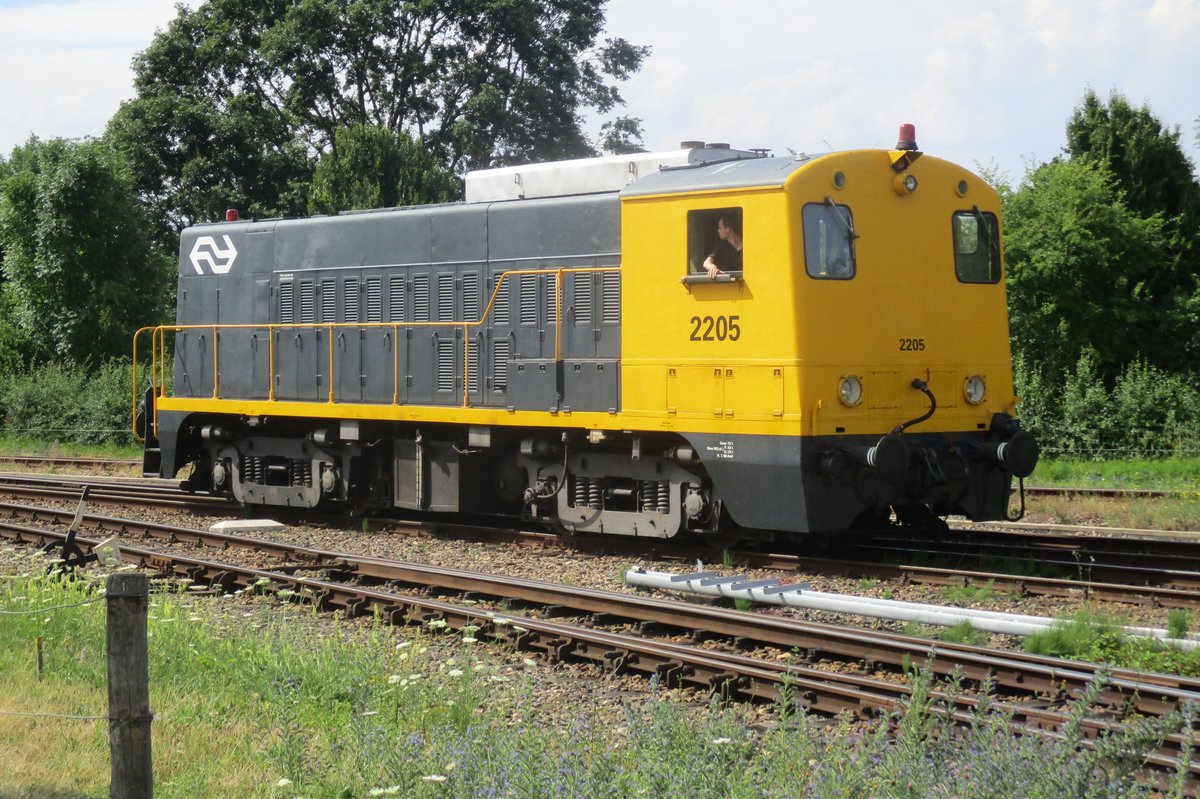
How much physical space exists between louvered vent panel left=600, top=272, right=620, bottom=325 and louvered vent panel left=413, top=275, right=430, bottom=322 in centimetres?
282

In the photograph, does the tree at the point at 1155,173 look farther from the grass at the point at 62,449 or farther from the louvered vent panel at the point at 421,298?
the grass at the point at 62,449

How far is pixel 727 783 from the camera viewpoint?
15.9ft

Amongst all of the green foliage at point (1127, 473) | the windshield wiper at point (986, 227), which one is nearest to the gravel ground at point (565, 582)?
the windshield wiper at point (986, 227)

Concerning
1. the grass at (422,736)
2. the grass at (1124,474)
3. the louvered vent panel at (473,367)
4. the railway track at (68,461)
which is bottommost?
the grass at (422,736)

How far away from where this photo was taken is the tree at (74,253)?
32.8 metres

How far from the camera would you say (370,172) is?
34156 millimetres

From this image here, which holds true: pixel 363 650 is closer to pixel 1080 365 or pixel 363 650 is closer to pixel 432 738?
pixel 432 738

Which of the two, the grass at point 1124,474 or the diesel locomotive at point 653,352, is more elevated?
the diesel locomotive at point 653,352

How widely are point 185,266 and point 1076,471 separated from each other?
14.1 m

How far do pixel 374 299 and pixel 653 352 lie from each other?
462 centimetres

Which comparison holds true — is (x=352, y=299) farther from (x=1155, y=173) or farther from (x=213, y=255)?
(x=1155, y=173)

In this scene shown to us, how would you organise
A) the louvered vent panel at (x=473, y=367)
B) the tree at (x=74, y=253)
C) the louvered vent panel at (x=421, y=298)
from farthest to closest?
the tree at (x=74, y=253) → the louvered vent panel at (x=421, y=298) → the louvered vent panel at (x=473, y=367)

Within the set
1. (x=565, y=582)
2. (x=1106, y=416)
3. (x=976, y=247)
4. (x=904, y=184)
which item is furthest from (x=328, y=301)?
(x=1106, y=416)

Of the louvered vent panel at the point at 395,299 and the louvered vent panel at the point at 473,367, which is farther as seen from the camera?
the louvered vent panel at the point at 395,299
